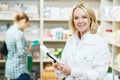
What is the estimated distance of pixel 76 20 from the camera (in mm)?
2102

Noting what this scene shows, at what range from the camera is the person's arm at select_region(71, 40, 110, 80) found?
1.93 meters

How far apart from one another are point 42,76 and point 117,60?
177 cm

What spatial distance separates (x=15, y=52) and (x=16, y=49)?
5cm

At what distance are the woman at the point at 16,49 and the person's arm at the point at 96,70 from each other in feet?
7.76

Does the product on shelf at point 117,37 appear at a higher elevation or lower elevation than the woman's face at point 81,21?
lower

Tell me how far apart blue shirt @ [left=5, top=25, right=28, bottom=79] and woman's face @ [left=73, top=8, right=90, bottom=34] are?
7.32 ft

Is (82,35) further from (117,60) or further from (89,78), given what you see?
(117,60)

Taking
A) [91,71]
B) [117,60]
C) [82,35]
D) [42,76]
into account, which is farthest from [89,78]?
[42,76]

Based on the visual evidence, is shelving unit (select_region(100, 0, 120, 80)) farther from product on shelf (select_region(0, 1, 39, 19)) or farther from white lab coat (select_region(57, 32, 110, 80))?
white lab coat (select_region(57, 32, 110, 80))

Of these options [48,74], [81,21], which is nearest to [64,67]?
[81,21]

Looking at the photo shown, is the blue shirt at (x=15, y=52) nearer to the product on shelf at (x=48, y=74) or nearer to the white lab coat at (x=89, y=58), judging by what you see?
the product on shelf at (x=48, y=74)

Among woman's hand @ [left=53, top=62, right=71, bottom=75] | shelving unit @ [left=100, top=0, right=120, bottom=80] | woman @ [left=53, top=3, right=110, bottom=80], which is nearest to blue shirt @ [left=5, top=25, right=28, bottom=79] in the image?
shelving unit @ [left=100, top=0, right=120, bottom=80]

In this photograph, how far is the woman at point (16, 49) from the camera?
4211 millimetres

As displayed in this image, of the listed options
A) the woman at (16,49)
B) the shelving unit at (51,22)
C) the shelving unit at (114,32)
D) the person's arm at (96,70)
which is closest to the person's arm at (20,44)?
the woman at (16,49)
